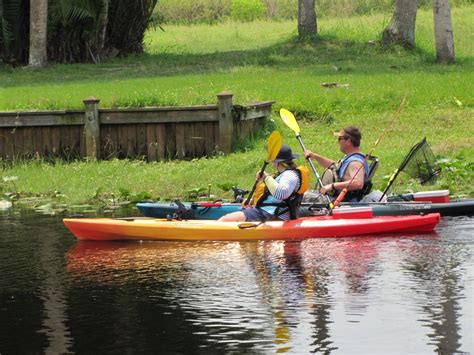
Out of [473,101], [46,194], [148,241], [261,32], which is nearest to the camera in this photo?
[148,241]

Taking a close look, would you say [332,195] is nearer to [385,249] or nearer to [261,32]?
[385,249]

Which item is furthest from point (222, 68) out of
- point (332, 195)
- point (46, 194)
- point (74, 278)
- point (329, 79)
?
point (74, 278)

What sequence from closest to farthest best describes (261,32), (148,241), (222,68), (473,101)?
(148,241) → (473,101) → (222,68) → (261,32)

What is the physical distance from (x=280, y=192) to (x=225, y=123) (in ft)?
19.8

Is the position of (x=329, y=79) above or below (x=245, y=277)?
above

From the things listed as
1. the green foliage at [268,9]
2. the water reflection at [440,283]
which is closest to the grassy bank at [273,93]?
the water reflection at [440,283]

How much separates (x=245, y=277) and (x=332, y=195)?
294 centimetres

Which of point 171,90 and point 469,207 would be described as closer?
point 469,207

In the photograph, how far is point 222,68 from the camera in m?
29.2

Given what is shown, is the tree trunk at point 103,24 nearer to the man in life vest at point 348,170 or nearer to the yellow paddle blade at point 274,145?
the man in life vest at point 348,170

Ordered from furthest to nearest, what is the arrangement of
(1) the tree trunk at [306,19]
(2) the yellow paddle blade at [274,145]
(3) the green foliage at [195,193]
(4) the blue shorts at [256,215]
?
1. (1) the tree trunk at [306,19]
2. (3) the green foliage at [195,193]
3. (4) the blue shorts at [256,215]
4. (2) the yellow paddle blade at [274,145]

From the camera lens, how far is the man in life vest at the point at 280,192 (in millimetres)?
14391

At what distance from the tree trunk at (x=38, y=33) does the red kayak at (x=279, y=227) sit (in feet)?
52.0

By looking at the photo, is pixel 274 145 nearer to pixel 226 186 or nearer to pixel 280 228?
pixel 280 228
